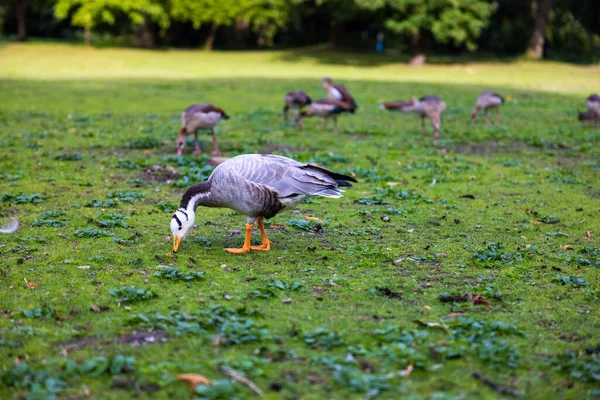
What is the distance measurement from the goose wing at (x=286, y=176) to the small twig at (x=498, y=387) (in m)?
2.93

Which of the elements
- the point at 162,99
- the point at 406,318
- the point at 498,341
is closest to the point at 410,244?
the point at 406,318

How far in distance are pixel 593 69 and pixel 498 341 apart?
1300 inches

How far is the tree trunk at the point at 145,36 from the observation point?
1821 inches

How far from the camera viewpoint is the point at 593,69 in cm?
3419

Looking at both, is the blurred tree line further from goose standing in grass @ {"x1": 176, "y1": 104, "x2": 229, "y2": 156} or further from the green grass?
goose standing in grass @ {"x1": 176, "y1": 104, "x2": 229, "y2": 156}

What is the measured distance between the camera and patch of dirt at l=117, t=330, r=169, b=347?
15.5 ft

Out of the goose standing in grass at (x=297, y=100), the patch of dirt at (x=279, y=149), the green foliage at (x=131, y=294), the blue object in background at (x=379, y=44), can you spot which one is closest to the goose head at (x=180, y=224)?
the green foliage at (x=131, y=294)

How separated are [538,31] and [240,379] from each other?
40.2 meters

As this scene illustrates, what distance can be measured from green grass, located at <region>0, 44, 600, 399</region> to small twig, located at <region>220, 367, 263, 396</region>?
0.05m

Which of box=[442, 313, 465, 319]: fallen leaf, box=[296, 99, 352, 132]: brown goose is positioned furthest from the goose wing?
box=[296, 99, 352, 132]: brown goose

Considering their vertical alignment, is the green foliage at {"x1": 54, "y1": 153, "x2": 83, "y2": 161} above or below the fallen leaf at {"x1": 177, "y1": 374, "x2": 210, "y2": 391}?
above

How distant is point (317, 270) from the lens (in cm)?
646

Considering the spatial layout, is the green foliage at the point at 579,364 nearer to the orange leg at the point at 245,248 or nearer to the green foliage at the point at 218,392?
the green foliage at the point at 218,392

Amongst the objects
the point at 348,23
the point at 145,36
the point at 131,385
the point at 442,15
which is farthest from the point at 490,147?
the point at 145,36
